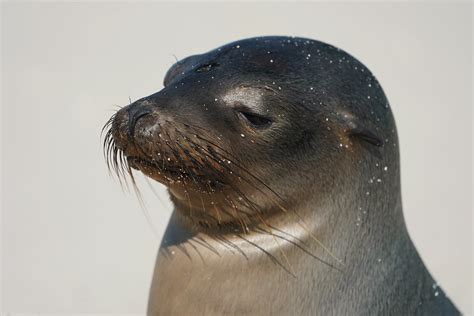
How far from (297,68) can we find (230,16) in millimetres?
7163

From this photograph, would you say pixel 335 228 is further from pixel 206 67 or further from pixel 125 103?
pixel 125 103

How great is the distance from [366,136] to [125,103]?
5.45m

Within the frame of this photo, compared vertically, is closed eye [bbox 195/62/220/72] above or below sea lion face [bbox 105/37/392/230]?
above

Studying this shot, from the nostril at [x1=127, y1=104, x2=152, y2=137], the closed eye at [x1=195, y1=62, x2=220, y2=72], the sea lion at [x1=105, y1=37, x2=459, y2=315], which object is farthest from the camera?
the closed eye at [x1=195, y1=62, x2=220, y2=72]

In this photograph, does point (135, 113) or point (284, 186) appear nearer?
point (135, 113)

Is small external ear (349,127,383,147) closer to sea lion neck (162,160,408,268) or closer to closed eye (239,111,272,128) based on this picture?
sea lion neck (162,160,408,268)

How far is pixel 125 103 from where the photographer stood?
8.12m

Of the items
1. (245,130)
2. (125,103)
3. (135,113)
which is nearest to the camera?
(135,113)

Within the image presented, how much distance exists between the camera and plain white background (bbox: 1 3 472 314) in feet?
19.6

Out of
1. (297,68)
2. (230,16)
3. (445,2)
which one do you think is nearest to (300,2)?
(230,16)

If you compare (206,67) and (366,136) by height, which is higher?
(206,67)

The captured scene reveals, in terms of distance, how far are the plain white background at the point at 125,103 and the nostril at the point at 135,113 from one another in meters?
2.92

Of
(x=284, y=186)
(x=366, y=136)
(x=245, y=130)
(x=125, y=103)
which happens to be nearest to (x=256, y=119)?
(x=245, y=130)

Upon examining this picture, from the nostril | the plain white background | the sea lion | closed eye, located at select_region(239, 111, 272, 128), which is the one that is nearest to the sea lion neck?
the sea lion
